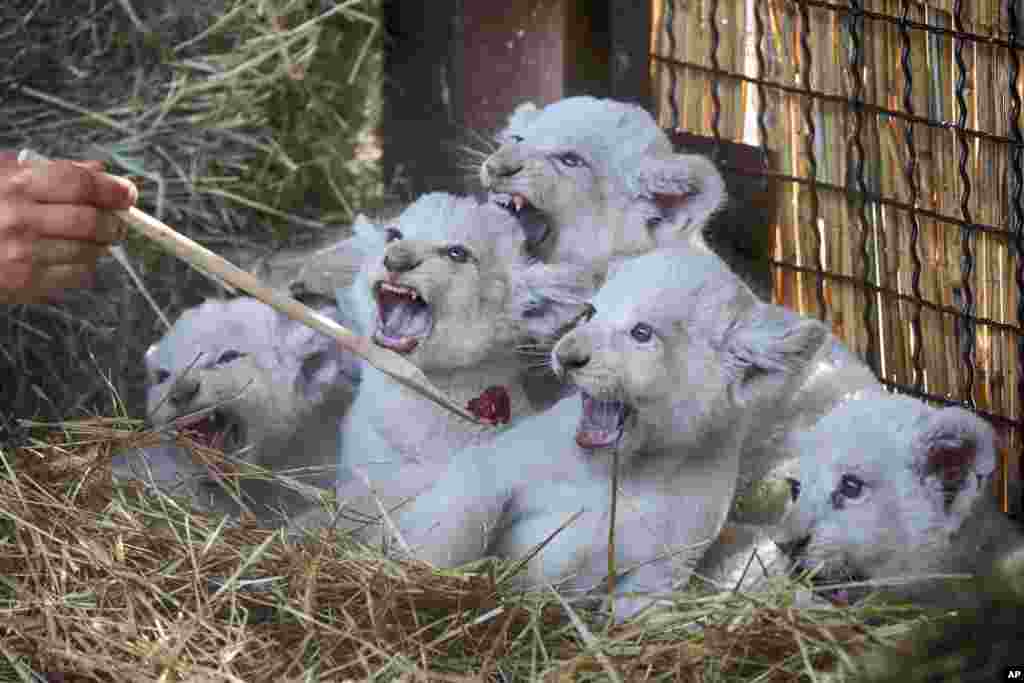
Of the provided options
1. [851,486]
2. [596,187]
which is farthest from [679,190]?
[851,486]

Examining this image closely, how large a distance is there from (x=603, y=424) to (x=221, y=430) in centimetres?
134

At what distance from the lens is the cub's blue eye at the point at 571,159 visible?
3924 mm

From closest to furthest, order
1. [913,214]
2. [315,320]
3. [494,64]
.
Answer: [315,320] → [913,214] → [494,64]

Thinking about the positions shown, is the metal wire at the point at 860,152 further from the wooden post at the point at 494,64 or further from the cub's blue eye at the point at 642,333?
the cub's blue eye at the point at 642,333

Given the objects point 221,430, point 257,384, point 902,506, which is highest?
point 902,506

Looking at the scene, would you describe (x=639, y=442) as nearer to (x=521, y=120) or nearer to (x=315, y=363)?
(x=521, y=120)

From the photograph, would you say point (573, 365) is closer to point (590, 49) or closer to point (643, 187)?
point (643, 187)

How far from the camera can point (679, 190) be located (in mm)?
3854

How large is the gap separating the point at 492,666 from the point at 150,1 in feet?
12.6

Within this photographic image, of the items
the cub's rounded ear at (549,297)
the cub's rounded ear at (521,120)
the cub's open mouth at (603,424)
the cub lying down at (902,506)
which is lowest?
the cub lying down at (902,506)

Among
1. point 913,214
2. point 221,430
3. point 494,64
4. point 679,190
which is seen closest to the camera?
point 679,190

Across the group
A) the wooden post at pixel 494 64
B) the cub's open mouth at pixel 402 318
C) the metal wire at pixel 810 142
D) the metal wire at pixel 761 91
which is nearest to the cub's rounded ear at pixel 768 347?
the cub's open mouth at pixel 402 318

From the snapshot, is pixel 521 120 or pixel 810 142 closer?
pixel 521 120

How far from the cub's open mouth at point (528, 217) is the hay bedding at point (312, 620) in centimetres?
85
